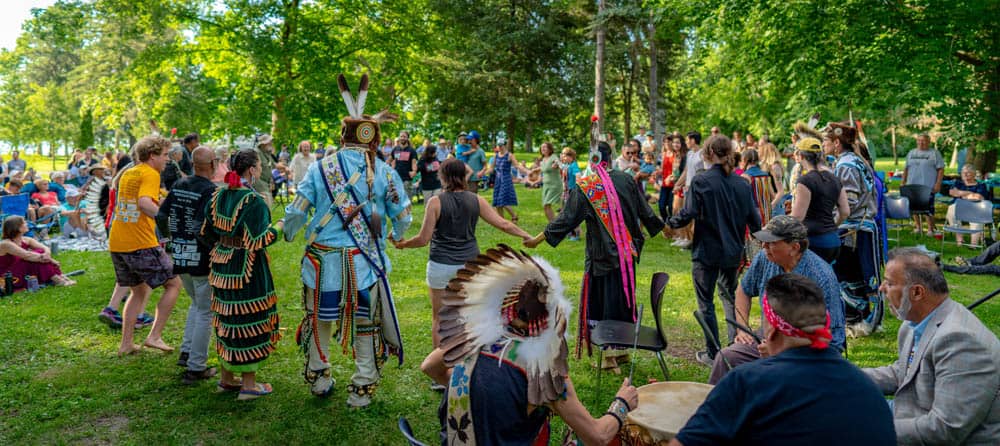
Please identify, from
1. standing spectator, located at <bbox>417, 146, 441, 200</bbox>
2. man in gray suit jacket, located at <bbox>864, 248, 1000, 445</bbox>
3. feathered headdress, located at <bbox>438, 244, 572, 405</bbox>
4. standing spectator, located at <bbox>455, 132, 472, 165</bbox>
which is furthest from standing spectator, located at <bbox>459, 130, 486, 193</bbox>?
feathered headdress, located at <bbox>438, 244, 572, 405</bbox>

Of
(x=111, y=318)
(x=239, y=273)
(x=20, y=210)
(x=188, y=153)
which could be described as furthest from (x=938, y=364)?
(x=20, y=210)

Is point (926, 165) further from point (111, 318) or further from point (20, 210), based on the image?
point (20, 210)

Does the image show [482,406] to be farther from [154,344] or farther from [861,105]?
[861,105]

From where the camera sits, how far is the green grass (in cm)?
418

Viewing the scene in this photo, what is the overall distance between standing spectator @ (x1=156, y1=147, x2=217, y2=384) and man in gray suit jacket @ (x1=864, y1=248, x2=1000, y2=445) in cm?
435

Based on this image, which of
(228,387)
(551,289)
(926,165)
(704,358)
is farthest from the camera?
(926,165)

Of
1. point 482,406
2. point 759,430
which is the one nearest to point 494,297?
point 482,406

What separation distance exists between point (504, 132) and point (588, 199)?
2889cm

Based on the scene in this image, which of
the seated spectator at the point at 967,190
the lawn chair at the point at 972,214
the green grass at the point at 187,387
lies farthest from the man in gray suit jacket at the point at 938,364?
the seated spectator at the point at 967,190

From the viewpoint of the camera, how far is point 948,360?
8.39 ft

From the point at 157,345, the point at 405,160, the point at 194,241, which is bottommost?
the point at 157,345

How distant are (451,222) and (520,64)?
27069mm

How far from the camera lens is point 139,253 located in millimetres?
5574

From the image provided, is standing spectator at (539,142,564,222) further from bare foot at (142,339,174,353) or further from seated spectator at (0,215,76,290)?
seated spectator at (0,215,76,290)
